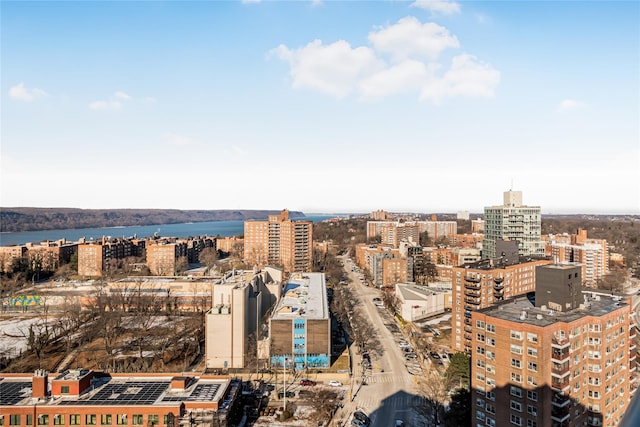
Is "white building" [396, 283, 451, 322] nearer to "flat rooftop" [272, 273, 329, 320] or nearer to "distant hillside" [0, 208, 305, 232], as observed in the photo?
"flat rooftop" [272, 273, 329, 320]

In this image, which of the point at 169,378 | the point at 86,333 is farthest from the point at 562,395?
the point at 86,333

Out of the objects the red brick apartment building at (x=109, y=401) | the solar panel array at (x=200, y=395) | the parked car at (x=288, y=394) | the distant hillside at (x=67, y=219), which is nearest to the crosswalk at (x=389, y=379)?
the parked car at (x=288, y=394)

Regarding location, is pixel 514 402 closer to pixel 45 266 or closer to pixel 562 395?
pixel 562 395

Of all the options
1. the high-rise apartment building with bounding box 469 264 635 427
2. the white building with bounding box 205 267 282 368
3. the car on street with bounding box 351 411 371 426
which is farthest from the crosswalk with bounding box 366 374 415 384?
the high-rise apartment building with bounding box 469 264 635 427

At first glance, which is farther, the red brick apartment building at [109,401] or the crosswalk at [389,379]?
the crosswalk at [389,379]

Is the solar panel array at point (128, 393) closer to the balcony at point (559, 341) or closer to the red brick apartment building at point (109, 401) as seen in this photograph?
the red brick apartment building at point (109, 401)

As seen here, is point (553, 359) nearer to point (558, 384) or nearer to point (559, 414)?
point (558, 384)
